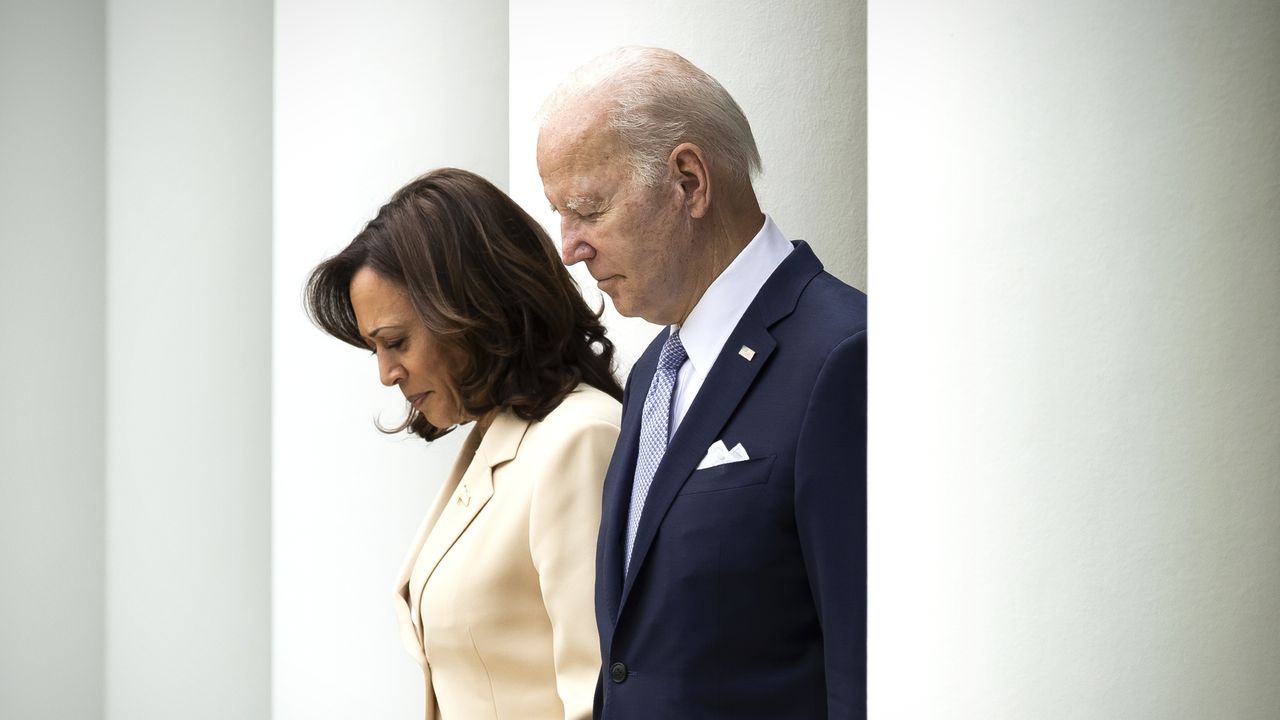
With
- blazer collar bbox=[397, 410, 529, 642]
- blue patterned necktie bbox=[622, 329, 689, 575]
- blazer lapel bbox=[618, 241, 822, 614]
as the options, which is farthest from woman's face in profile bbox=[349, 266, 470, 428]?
blazer lapel bbox=[618, 241, 822, 614]

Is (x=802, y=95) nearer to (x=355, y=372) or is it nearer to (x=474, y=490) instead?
(x=474, y=490)

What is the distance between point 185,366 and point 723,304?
13.2 feet

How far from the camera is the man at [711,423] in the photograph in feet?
6.95

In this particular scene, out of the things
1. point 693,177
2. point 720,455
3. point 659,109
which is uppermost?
point 659,109

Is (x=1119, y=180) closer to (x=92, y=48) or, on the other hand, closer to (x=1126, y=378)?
(x=1126, y=378)

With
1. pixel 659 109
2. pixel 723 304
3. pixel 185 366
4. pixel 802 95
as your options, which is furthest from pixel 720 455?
pixel 185 366

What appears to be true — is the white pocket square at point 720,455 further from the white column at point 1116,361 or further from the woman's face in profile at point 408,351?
the woman's face in profile at point 408,351

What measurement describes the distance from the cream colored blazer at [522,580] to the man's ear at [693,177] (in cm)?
63

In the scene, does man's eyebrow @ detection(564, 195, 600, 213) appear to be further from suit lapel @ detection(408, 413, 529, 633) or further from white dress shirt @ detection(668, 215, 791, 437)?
suit lapel @ detection(408, 413, 529, 633)

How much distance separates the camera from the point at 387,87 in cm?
486

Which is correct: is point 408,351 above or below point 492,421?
above

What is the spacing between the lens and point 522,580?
2809 millimetres

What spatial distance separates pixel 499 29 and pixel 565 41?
1.29 meters

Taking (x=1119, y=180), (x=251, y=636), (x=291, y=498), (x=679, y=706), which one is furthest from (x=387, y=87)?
(x=1119, y=180)
